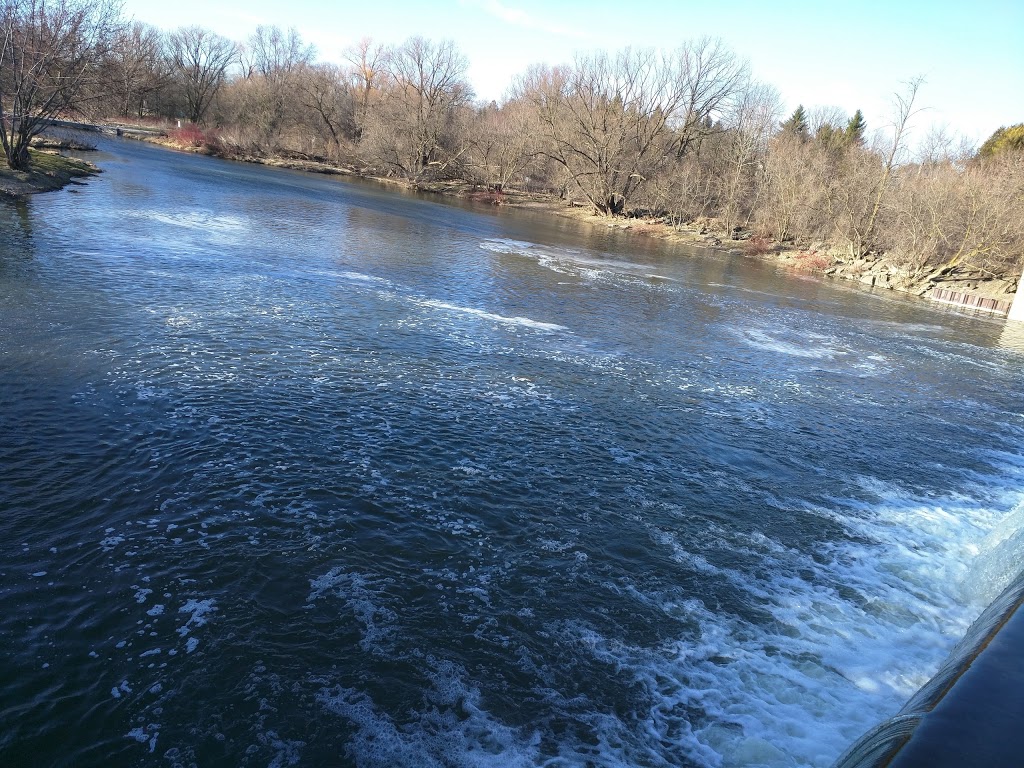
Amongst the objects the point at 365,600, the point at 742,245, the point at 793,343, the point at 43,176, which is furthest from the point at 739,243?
the point at 365,600

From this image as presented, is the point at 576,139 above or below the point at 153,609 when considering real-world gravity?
above

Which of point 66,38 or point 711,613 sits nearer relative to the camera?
point 711,613

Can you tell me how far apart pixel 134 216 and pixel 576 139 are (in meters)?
55.3

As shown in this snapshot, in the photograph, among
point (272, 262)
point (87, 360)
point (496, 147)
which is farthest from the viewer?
point (496, 147)

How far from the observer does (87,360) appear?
12.8 metres

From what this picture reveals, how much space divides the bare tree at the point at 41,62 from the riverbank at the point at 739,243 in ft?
149

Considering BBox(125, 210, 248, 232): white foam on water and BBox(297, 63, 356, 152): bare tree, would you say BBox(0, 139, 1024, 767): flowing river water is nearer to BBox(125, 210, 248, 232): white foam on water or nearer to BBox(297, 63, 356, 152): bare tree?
BBox(125, 210, 248, 232): white foam on water

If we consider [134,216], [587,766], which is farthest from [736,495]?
[134,216]

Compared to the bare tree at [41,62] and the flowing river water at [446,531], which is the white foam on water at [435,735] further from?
the bare tree at [41,62]

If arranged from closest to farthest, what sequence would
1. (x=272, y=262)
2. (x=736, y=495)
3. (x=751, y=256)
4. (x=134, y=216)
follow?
(x=736, y=495), (x=272, y=262), (x=134, y=216), (x=751, y=256)

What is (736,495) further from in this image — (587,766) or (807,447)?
(587,766)

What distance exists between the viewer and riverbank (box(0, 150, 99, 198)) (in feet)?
96.8

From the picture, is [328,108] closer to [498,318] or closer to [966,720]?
[498,318]

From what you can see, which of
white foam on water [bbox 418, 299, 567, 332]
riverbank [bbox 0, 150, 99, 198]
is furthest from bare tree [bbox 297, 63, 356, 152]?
white foam on water [bbox 418, 299, 567, 332]
